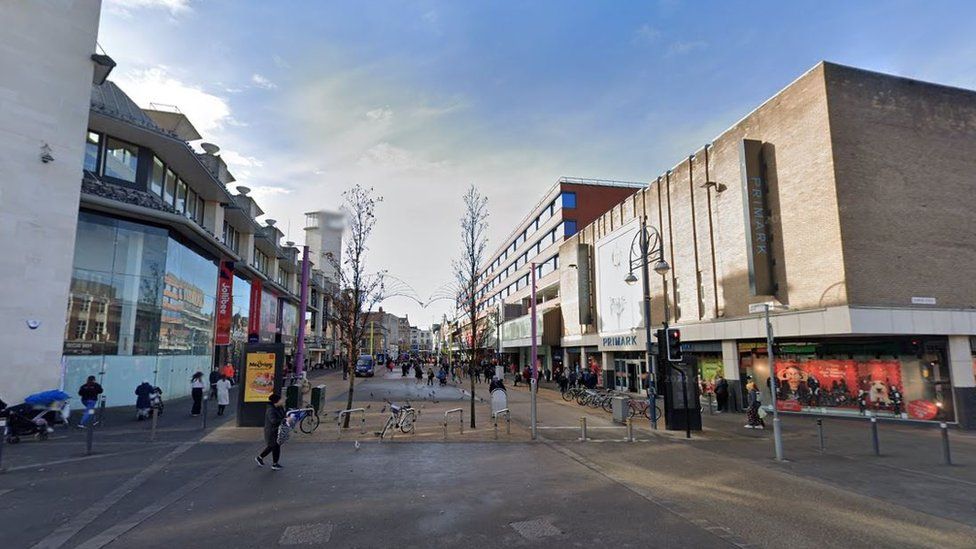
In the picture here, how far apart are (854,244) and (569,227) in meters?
32.0

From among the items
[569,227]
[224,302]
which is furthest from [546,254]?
[224,302]

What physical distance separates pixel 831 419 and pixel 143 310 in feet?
93.2

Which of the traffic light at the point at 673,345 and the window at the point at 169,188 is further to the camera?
the window at the point at 169,188

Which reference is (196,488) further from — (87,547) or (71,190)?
(71,190)

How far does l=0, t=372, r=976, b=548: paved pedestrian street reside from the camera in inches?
266

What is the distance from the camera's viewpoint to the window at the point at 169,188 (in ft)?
80.0

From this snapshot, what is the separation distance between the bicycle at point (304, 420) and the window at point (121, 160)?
13649 mm

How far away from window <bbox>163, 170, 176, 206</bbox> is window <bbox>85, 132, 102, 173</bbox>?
3686 mm

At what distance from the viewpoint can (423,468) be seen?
10.8 meters

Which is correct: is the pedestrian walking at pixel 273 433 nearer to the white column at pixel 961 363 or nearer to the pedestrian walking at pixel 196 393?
the pedestrian walking at pixel 196 393

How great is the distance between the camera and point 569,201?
4969 cm

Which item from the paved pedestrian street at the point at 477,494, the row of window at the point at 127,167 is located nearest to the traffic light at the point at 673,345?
the paved pedestrian street at the point at 477,494

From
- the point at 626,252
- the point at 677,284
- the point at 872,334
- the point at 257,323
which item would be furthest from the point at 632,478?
the point at 257,323

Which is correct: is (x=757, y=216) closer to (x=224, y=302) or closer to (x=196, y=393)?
(x=196, y=393)
